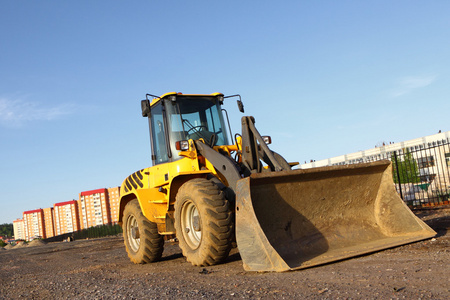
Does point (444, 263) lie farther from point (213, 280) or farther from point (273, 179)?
point (213, 280)

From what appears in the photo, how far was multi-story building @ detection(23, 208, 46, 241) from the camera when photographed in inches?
5221

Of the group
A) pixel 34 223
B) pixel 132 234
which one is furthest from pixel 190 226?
pixel 34 223

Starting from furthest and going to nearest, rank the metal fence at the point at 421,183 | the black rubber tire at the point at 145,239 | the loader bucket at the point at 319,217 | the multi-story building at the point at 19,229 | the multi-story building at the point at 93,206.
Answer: the multi-story building at the point at 19,229, the multi-story building at the point at 93,206, the metal fence at the point at 421,183, the black rubber tire at the point at 145,239, the loader bucket at the point at 319,217

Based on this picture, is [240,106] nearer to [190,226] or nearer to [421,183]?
[190,226]

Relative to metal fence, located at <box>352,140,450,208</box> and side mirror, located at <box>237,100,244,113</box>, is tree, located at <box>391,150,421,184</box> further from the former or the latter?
side mirror, located at <box>237,100,244,113</box>

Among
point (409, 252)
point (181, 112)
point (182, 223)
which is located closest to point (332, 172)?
point (409, 252)

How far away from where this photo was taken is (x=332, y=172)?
5.64m

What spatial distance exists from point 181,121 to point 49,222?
135 metres

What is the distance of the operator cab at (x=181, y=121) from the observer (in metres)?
7.28

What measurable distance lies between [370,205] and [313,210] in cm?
102

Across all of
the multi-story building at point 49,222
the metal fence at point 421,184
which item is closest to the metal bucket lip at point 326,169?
the metal fence at point 421,184

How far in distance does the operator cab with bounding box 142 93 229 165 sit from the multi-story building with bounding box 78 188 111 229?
10351 cm

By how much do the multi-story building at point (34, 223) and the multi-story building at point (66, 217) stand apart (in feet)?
32.7

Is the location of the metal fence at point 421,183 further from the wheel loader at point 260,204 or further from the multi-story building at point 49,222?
the multi-story building at point 49,222
